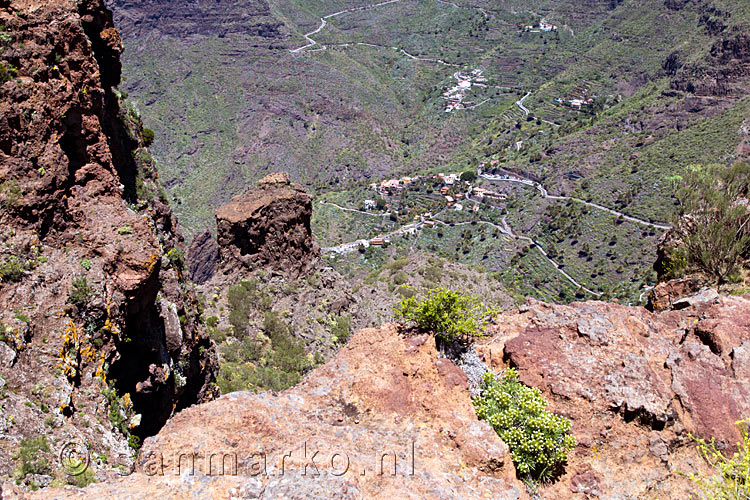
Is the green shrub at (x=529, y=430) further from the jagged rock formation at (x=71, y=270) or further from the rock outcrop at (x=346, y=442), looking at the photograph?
the jagged rock formation at (x=71, y=270)

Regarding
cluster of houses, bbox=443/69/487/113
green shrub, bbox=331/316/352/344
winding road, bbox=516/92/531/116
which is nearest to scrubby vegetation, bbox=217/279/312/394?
green shrub, bbox=331/316/352/344

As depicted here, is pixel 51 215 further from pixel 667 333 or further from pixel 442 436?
pixel 667 333

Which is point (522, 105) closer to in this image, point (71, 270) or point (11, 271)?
point (71, 270)

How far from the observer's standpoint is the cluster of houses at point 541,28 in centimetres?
15975

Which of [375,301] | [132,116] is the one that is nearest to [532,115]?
[375,301]

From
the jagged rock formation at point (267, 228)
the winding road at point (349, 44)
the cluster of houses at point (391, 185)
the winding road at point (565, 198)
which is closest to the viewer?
the jagged rock formation at point (267, 228)

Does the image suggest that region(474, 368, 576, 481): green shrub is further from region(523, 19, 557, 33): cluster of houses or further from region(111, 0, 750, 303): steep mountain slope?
region(523, 19, 557, 33): cluster of houses

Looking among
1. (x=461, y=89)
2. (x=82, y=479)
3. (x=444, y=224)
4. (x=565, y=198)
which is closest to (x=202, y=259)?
(x=444, y=224)

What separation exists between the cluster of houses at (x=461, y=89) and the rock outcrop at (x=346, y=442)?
137 m

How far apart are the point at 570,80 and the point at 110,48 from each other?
134m

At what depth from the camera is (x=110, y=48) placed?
1502cm

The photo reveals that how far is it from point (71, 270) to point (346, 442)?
6.51m

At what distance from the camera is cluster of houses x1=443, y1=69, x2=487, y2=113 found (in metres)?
139

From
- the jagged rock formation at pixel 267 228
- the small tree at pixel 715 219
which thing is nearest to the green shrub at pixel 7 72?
the jagged rock formation at pixel 267 228
